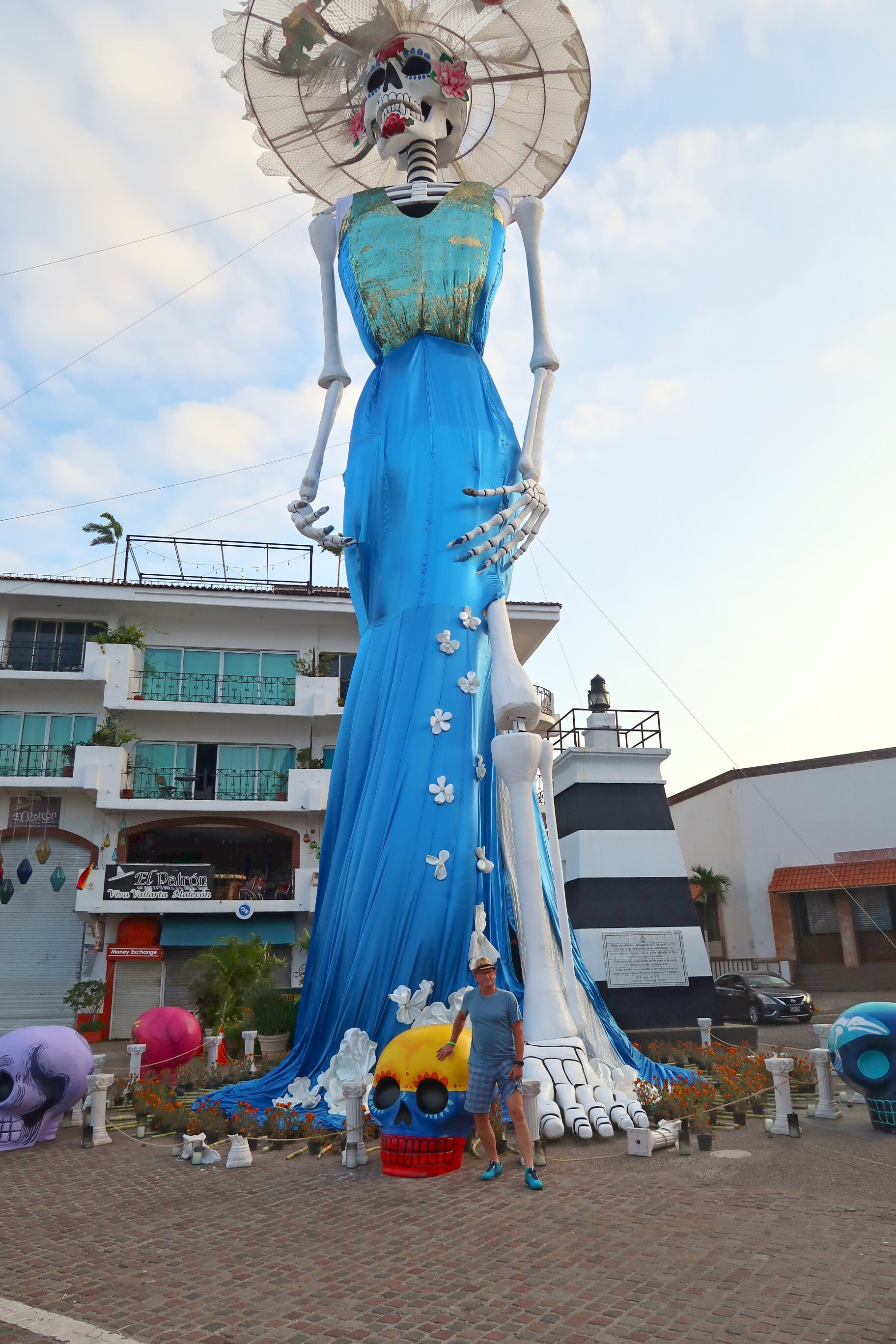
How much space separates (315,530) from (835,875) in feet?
62.8

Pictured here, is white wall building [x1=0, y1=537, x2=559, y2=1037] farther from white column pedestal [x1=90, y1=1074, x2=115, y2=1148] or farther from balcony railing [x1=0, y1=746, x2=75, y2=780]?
white column pedestal [x1=90, y1=1074, x2=115, y2=1148]

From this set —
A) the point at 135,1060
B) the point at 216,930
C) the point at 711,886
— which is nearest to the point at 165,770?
the point at 216,930

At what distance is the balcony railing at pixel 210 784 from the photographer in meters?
21.9

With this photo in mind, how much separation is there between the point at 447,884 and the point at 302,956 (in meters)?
13.6

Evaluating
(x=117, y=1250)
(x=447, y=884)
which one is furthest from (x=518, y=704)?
(x=117, y=1250)

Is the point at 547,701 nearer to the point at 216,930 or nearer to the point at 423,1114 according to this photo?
the point at 216,930

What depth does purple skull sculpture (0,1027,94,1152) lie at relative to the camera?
24.7 feet

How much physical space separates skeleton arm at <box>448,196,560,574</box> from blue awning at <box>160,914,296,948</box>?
13.6 m

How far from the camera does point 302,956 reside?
69.3 feet

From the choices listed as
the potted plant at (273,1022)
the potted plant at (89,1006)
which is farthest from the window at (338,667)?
the potted plant at (273,1022)

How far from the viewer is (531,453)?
10.2 metres

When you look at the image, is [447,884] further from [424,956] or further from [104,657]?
[104,657]

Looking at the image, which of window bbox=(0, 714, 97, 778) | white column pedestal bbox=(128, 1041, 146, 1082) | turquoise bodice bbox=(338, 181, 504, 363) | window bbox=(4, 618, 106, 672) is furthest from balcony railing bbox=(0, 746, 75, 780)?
turquoise bodice bbox=(338, 181, 504, 363)

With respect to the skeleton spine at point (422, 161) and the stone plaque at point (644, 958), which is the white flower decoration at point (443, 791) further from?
the skeleton spine at point (422, 161)
